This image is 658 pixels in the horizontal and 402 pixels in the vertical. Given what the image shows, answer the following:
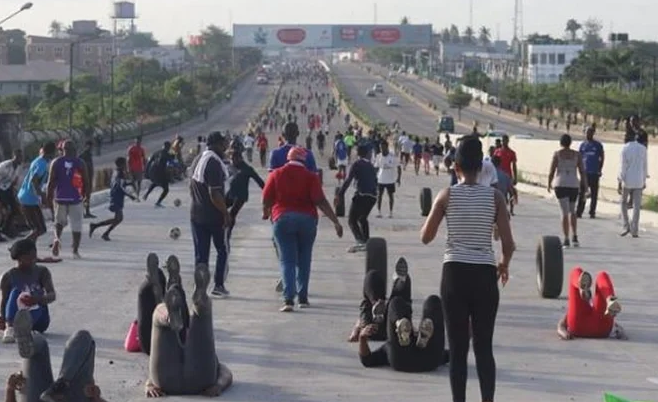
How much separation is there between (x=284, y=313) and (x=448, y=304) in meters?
5.50

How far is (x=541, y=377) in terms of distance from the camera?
11289mm

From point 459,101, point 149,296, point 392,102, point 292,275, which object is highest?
point 149,296

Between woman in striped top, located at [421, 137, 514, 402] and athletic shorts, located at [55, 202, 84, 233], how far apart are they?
1074cm

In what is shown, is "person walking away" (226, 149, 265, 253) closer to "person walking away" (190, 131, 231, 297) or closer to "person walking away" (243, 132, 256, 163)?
"person walking away" (190, 131, 231, 297)

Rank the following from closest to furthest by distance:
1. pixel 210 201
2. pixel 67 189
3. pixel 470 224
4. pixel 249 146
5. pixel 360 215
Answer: pixel 470 224, pixel 210 201, pixel 67 189, pixel 360 215, pixel 249 146

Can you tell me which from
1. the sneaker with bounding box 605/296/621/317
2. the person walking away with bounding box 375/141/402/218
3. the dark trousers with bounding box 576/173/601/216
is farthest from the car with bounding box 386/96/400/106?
the sneaker with bounding box 605/296/621/317

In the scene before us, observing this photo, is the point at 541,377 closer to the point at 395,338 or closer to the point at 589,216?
the point at 395,338

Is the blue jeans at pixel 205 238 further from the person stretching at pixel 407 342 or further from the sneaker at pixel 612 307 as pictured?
the sneaker at pixel 612 307

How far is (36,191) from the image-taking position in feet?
66.3

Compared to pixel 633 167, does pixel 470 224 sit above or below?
above

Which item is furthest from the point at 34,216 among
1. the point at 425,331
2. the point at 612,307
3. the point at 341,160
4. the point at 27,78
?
the point at 27,78

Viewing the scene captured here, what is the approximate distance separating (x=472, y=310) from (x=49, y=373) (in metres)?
2.71

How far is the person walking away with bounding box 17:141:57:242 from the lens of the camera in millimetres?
20125

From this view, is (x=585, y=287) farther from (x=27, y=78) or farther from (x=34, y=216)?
(x=27, y=78)
